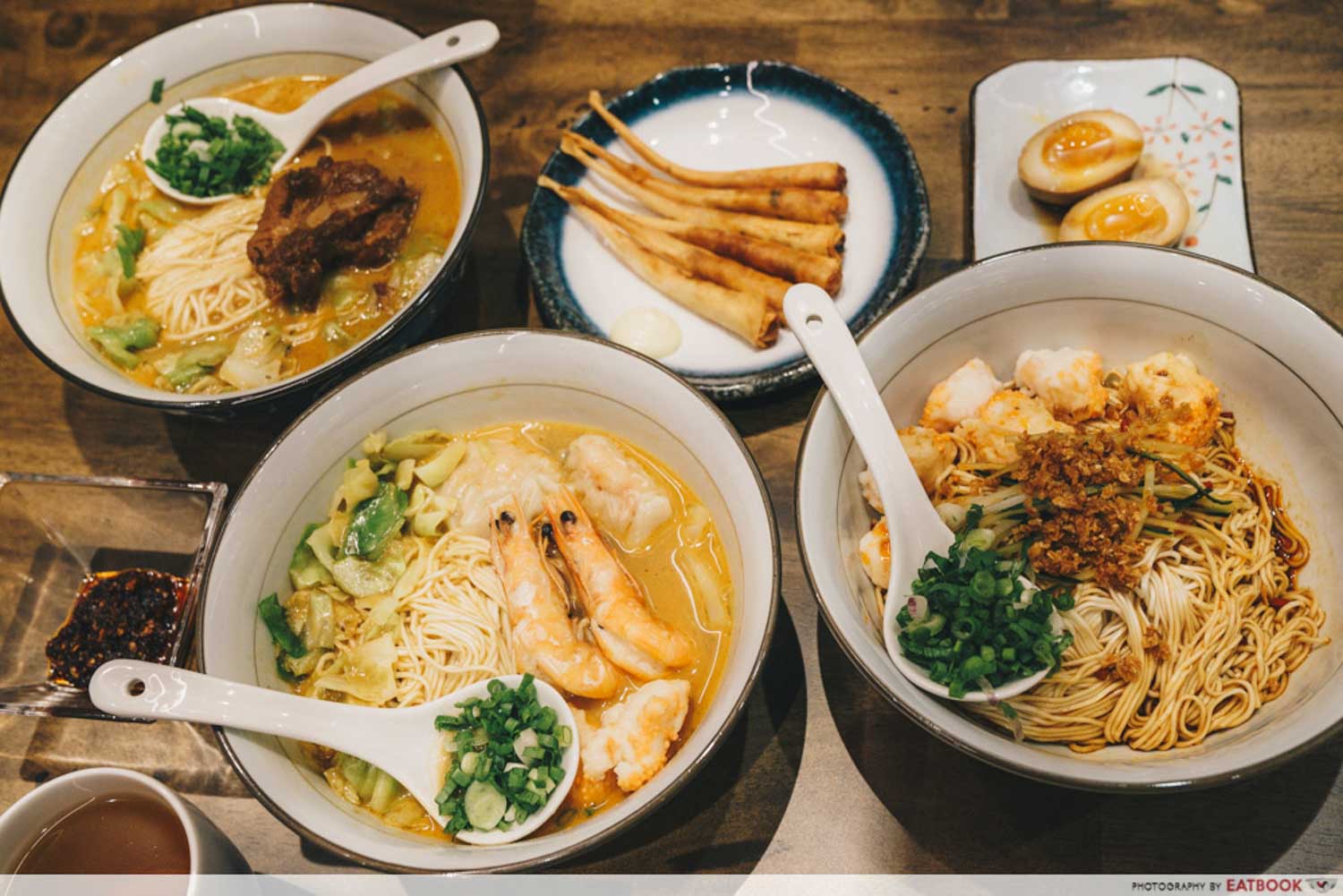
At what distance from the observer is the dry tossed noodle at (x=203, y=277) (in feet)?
8.12

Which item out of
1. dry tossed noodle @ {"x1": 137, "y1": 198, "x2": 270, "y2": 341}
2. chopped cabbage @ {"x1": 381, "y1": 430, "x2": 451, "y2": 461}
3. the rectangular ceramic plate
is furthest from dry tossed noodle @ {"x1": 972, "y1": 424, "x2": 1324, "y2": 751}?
dry tossed noodle @ {"x1": 137, "y1": 198, "x2": 270, "y2": 341}

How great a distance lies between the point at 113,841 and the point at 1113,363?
2.29m

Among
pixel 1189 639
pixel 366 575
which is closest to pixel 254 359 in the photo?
pixel 366 575

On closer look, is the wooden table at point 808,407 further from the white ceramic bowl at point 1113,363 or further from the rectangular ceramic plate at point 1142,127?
the white ceramic bowl at point 1113,363

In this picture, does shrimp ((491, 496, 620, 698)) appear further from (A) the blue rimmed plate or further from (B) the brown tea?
(B) the brown tea

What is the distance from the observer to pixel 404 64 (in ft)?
8.32

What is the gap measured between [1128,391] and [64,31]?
374cm

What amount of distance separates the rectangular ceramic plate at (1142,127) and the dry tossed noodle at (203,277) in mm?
1998

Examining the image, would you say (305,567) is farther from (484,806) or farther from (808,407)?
(808,407)

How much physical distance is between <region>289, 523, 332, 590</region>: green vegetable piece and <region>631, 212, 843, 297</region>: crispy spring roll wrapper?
126 centimetres

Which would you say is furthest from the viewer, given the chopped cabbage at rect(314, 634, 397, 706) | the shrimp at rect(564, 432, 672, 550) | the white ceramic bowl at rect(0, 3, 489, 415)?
the white ceramic bowl at rect(0, 3, 489, 415)

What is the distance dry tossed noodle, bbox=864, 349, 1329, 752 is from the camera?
67.3 inches

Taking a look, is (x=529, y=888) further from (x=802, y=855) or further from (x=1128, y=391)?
(x=1128, y=391)

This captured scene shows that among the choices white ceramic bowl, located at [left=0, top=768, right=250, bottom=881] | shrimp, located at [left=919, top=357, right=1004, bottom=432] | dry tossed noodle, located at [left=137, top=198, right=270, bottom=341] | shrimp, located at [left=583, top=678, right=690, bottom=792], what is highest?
shrimp, located at [left=919, top=357, right=1004, bottom=432]
